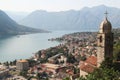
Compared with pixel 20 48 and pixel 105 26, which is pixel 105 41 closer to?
pixel 105 26

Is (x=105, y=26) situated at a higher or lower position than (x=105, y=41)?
higher

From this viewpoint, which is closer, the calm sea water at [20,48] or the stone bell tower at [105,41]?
the stone bell tower at [105,41]

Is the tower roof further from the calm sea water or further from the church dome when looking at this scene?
the calm sea water

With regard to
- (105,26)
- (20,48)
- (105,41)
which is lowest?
(20,48)

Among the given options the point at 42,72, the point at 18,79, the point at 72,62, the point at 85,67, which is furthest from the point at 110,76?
the point at 72,62

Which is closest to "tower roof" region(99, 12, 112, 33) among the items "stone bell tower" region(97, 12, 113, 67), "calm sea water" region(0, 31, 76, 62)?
"stone bell tower" region(97, 12, 113, 67)

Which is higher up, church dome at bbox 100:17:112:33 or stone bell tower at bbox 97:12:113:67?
church dome at bbox 100:17:112:33

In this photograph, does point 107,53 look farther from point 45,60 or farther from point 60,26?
point 60,26

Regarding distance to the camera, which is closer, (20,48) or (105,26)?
(105,26)

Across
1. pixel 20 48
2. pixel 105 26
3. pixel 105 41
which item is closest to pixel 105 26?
pixel 105 26

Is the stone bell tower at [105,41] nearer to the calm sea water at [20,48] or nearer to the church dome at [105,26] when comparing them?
the church dome at [105,26]

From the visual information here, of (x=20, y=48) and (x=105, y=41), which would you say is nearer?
(x=105, y=41)

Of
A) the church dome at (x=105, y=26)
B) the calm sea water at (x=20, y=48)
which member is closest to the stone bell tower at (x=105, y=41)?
the church dome at (x=105, y=26)

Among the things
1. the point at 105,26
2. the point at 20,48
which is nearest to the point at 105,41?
the point at 105,26
